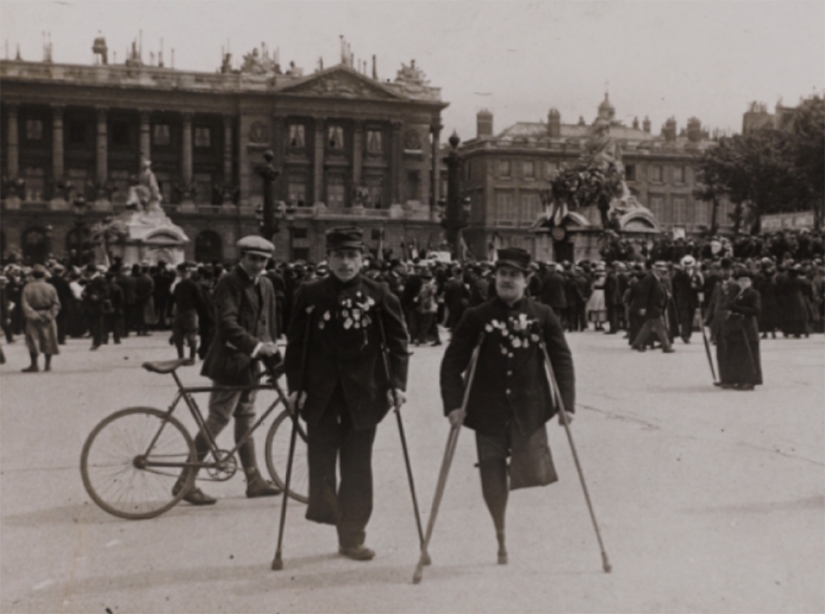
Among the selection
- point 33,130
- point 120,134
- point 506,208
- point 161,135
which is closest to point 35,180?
point 33,130

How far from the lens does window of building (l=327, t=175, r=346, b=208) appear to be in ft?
271

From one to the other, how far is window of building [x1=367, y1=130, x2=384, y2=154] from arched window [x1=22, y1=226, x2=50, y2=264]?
81.6 feet

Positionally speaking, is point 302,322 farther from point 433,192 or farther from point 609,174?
point 433,192

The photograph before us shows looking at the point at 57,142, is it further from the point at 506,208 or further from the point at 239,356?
the point at 239,356

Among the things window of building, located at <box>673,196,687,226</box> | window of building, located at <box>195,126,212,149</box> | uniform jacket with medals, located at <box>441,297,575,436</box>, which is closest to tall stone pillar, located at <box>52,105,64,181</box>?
window of building, located at <box>195,126,212,149</box>

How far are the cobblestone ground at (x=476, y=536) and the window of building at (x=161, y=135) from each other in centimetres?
7182

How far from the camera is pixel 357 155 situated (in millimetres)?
82625

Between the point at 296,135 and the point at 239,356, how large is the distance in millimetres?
75344

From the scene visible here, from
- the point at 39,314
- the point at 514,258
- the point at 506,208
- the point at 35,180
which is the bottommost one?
the point at 39,314

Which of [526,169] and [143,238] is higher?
[526,169]

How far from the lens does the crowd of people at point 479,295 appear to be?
2214 centimetres

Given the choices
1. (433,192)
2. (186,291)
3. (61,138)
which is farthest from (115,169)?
(186,291)

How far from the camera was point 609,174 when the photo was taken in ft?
143

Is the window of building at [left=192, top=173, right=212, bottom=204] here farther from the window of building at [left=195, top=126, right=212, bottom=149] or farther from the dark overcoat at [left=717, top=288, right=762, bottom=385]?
the dark overcoat at [left=717, top=288, right=762, bottom=385]
